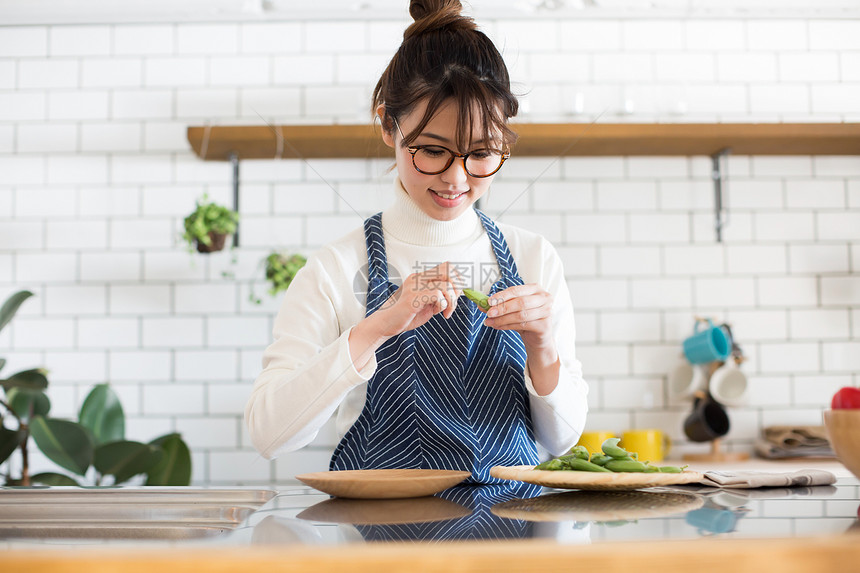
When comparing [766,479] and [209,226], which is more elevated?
[209,226]

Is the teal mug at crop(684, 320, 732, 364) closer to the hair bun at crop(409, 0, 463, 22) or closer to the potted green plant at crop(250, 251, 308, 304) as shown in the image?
the potted green plant at crop(250, 251, 308, 304)

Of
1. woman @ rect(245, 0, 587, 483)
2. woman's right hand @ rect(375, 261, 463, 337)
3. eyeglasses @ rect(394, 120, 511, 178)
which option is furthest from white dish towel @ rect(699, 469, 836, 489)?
eyeglasses @ rect(394, 120, 511, 178)

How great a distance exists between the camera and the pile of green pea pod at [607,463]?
88cm

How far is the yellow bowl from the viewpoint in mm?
762

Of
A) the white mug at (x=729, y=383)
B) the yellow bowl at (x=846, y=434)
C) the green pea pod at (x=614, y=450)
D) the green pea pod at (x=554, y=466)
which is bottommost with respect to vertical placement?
the white mug at (x=729, y=383)

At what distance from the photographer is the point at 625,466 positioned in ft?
2.92

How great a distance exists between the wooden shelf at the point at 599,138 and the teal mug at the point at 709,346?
0.69 m

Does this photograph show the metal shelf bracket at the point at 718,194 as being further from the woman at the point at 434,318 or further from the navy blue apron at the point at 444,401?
the navy blue apron at the point at 444,401

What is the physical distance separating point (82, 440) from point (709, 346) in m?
2.05

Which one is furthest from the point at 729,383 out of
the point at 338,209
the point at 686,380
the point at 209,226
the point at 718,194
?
the point at 209,226

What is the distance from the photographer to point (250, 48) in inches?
117

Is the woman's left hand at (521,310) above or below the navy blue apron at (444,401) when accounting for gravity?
above

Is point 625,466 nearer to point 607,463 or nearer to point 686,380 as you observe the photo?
point 607,463

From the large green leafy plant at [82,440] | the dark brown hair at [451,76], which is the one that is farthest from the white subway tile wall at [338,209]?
the dark brown hair at [451,76]
